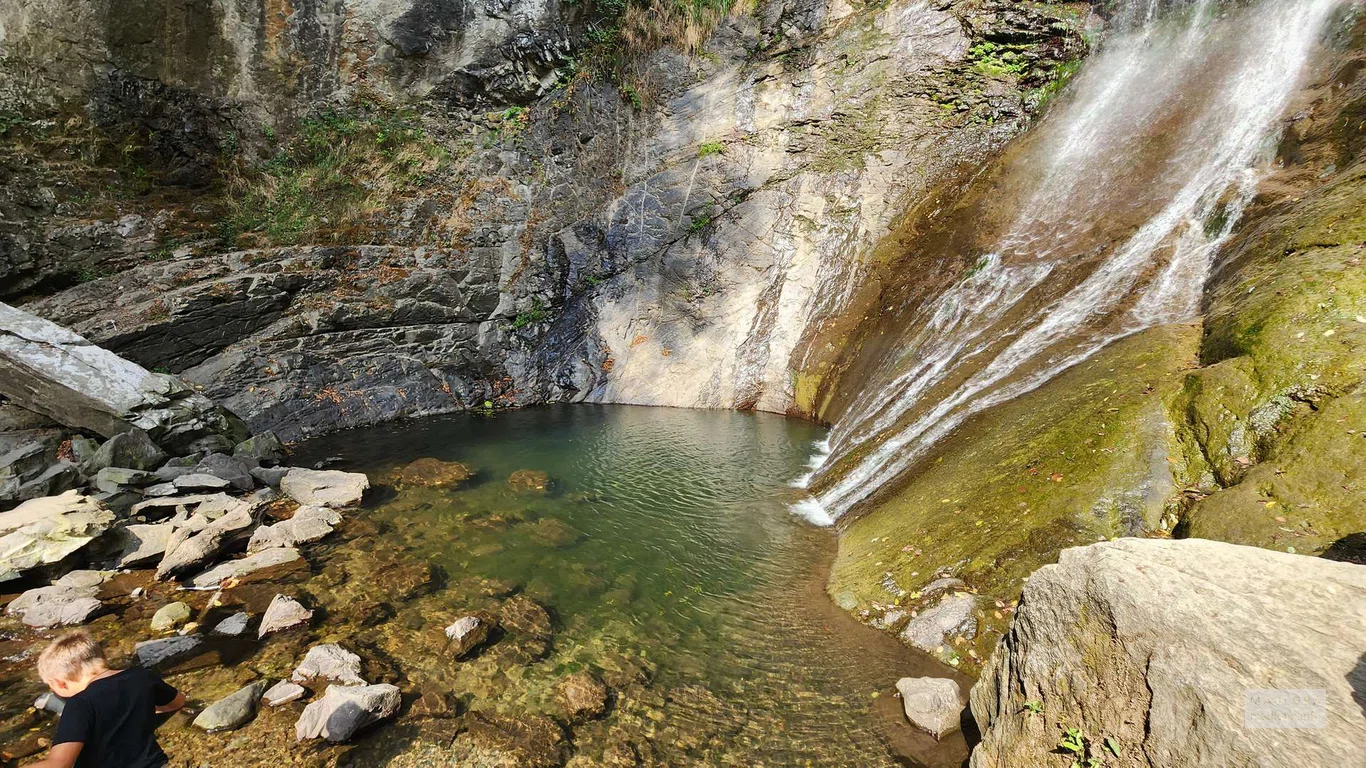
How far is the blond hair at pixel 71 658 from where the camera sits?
2.77 metres

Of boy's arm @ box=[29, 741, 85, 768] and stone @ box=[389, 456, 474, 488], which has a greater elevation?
boy's arm @ box=[29, 741, 85, 768]

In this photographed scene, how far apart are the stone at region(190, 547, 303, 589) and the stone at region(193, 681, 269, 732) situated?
106 inches

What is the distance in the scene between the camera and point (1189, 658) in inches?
94.3

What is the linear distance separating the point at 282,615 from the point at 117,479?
5.55 m

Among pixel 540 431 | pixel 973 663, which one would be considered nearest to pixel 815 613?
pixel 973 663

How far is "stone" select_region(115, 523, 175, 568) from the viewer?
6.57 meters

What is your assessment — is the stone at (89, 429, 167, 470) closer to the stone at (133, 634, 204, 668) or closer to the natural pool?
the natural pool

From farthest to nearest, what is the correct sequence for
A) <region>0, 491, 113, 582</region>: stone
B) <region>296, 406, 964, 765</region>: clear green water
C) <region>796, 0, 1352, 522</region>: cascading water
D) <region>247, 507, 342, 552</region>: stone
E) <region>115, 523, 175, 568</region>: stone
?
<region>796, 0, 1352, 522</region>: cascading water < <region>247, 507, 342, 552</region>: stone < <region>115, 523, 175, 568</region>: stone < <region>0, 491, 113, 582</region>: stone < <region>296, 406, 964, 765</region>: clear green water

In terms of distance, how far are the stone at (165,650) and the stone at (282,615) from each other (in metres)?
0.50

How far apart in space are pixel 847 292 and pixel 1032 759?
13.3 meters

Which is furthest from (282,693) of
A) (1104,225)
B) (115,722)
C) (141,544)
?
(1104,225)

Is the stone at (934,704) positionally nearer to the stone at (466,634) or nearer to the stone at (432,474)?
the stone at (466,634)

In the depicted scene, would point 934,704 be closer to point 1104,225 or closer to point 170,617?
point 170,617

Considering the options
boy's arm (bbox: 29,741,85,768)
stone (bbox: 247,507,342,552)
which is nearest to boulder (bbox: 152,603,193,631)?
stone (bbox: 247,507,342,552)
